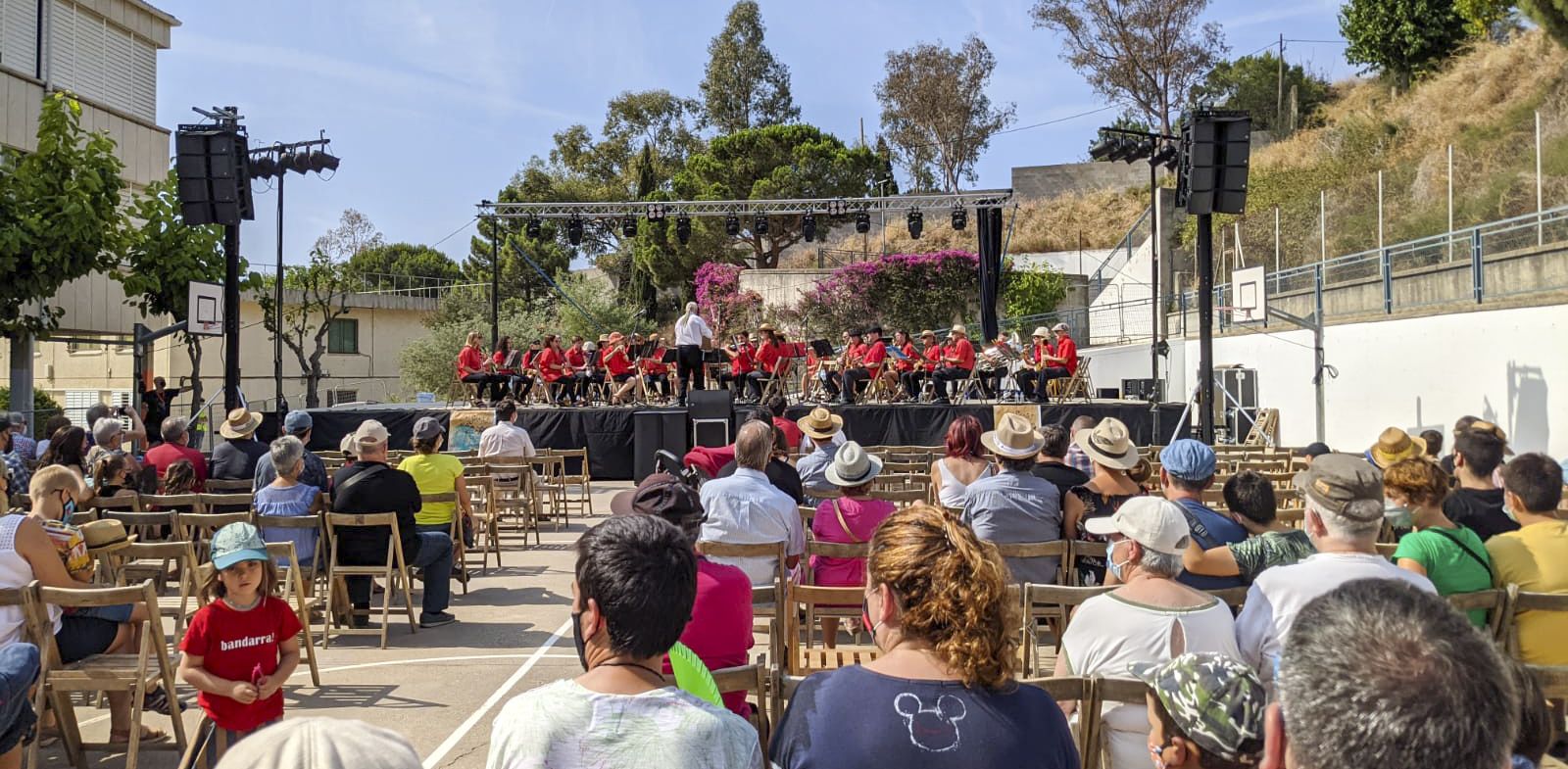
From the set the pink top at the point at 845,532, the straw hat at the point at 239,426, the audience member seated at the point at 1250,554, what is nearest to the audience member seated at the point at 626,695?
the audience member seated at the point at 1250,554

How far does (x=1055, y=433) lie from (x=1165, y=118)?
115 feet

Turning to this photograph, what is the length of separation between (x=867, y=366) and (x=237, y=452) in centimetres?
985

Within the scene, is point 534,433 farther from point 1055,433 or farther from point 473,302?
point 473,302

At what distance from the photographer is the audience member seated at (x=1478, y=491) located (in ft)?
14.4

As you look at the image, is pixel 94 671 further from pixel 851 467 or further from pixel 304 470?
pixel 851 467

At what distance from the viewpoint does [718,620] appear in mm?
3074

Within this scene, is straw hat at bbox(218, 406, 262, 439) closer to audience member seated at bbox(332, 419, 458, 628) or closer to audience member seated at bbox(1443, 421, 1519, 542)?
audience member seated at bbox(332, 419, 458, 628)

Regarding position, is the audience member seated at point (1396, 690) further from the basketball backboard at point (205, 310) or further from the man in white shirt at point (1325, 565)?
the basketball backboard at point (205, 310)

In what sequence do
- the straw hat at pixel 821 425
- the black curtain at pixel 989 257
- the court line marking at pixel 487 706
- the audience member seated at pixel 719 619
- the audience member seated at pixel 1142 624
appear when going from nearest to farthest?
the audience member seated at pixel 1142 624, the audience member seated at pixel 719 619, the court line marking at pixel 487 706, the straw hat at pixel 821 425, the black curtain at pixel 989 257

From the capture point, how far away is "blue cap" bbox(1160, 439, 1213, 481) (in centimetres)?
412

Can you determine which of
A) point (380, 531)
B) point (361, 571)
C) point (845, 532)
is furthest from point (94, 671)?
point (845, 532)

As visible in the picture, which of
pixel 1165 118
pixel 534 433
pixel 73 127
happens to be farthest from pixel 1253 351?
pixel 1165 118

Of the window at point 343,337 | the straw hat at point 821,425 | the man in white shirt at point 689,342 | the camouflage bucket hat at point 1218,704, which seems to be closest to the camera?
the camouflage bucket hat at point 1218,704

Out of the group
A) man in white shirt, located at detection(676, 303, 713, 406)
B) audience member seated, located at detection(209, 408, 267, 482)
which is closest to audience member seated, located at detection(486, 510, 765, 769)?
audience member seated, located at detection(209, 408, 267, 482)
